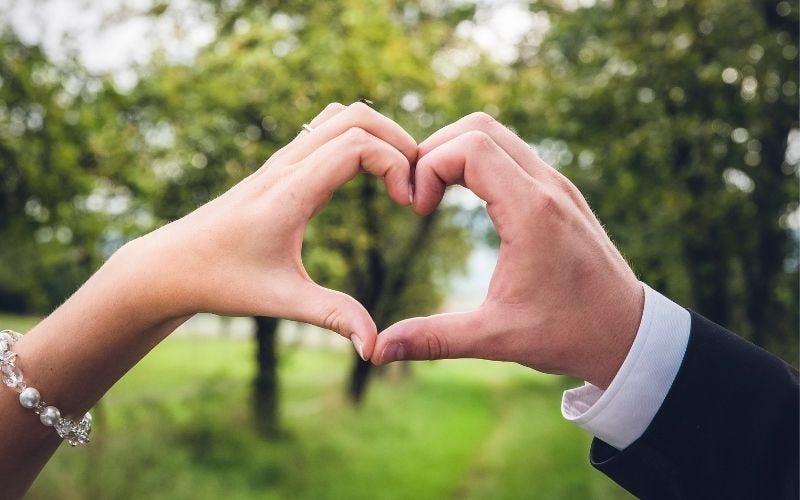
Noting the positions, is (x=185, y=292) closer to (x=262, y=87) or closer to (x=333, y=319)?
(x=333, y=319)

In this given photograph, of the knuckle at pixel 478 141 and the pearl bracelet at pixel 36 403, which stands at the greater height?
the knuckle at pixel 478 141

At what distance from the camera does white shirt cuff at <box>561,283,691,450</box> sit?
1.38 metres

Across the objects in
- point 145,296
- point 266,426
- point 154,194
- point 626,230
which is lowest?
point 266,426

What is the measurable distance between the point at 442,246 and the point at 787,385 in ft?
65.5

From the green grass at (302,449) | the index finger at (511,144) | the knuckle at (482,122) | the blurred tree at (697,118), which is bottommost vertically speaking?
the green grass at (302,449)

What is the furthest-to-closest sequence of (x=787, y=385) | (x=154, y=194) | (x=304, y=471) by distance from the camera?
(x=304, y=471) → (x=154, y=194) → (x=787, y=385)

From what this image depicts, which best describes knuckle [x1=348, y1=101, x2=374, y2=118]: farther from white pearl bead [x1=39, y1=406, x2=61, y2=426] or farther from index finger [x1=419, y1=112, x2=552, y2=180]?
white pearl bead [x1=39, y1=406, x2=61, y2=426]

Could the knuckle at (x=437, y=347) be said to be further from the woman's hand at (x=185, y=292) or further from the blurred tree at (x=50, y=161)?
the blurred tree at (x=50, y=161)

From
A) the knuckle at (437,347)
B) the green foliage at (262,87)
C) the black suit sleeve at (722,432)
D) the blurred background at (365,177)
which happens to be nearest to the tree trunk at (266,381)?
the blurred background at (365,177)

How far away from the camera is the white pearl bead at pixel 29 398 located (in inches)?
56.4

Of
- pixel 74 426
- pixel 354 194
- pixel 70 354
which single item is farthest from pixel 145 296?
pixel 354 194

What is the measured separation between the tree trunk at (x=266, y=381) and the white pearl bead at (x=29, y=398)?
1170 cm

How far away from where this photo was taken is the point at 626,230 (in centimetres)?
1221

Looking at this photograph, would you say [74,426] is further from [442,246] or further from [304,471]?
[442,246]
